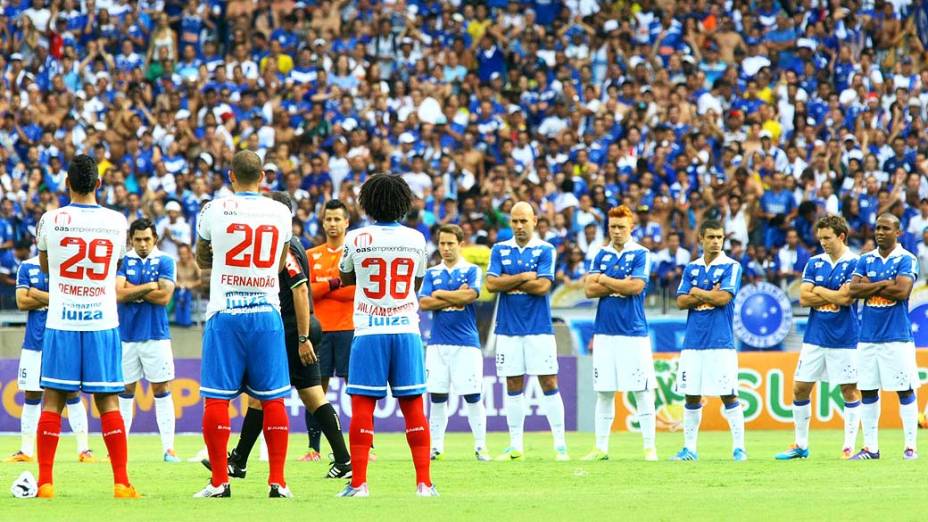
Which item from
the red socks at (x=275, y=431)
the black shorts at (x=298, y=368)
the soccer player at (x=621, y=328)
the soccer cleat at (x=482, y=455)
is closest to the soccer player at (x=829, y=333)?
the soccer player at (x=621, y=328)

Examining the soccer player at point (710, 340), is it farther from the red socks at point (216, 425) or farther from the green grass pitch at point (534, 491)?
the red socks at point (216, 425)

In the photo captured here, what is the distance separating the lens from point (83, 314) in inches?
457

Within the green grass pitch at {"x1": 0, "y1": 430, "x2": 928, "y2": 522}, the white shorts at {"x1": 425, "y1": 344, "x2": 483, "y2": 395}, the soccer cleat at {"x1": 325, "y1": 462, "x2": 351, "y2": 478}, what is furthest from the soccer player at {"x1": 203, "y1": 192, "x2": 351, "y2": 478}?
the white shorts at {"x1": 425, "y1": 344, "x2": 483, "y2": 395}

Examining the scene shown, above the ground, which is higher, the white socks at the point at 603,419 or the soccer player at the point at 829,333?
the soccer player at the point at 829,333

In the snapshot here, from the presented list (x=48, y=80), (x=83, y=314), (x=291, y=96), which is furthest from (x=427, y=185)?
(x=83, y=314)

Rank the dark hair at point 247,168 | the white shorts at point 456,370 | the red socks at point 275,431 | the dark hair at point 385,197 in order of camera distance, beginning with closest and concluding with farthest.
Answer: the dark hair at point 247,168, the red socks at point 275,431, the dark hair at point 385,197, the white shorts at point 456,370

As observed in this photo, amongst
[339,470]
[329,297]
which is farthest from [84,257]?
[329,297]

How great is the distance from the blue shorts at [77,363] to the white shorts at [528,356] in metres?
6.06

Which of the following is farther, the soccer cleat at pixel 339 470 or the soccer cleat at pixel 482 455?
the soccer cleat at pixel 482 455

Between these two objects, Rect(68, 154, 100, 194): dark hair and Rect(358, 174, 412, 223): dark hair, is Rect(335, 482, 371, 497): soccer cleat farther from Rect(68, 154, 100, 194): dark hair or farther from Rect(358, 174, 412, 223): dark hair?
Rect(68, 154, 100, 194): dark hair

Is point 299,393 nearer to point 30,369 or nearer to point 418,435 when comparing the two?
point 418,435

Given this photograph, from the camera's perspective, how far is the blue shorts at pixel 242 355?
1120 cm

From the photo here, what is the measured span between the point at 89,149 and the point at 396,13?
7612 millimetres

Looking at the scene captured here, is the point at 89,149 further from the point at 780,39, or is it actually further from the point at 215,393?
the point at 215,393
